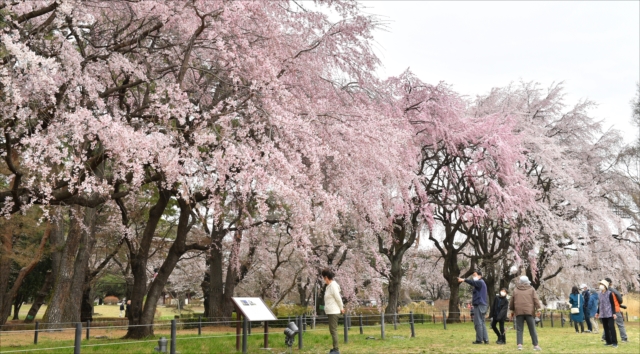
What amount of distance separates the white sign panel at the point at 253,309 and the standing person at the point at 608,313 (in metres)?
7.52

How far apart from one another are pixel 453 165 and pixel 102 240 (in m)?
17.3

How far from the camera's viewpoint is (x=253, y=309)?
1026 centimetres

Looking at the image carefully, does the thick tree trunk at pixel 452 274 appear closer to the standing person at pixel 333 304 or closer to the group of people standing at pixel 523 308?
the group of people standing at pixel 523 308

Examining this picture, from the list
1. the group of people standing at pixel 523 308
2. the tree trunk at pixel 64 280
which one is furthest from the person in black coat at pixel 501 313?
the tree trunk at pixel 64 280

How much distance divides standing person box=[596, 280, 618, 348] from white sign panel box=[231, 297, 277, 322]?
7.52m

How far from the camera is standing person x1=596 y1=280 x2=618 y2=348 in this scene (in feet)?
37.4

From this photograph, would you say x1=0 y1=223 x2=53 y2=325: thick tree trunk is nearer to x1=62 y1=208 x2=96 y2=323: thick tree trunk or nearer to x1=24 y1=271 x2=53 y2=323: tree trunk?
x1=62 y1=208 x2=96 y2=323: thick tree trunk

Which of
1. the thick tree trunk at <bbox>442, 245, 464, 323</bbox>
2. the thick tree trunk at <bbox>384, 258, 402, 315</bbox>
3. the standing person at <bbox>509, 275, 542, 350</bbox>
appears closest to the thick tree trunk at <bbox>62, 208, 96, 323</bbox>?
the thick tree trunk at <bbox>384, 258, 402, 315</bbox>

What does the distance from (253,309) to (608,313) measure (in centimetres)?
798

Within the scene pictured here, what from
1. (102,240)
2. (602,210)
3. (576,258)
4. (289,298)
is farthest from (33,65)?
(289,298)

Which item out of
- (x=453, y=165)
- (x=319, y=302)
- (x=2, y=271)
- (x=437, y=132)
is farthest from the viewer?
(x=319, y=302)

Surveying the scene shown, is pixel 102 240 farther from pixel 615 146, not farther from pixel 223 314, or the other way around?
pixel 615 146

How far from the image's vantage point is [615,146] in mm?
28188

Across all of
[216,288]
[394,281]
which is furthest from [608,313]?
[216,288]
